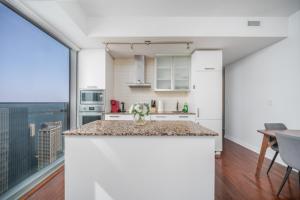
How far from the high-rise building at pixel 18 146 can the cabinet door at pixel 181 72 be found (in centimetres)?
305

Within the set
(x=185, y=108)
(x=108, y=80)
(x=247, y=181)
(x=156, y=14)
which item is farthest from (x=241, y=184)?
(x=108, y=80)

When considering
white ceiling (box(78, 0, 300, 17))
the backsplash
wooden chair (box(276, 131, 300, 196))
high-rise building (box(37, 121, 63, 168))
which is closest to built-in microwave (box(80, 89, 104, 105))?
high-rise building (box(37, 121, 63, 168))

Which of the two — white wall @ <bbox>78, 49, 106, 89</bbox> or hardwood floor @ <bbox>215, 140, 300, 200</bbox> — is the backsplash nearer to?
white wall @ <bbox>78, 49, 106, 89</bbox>

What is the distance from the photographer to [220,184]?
2.26m


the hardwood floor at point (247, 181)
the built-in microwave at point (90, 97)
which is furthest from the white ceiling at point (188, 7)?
the hardwood floor at point (247, 181)

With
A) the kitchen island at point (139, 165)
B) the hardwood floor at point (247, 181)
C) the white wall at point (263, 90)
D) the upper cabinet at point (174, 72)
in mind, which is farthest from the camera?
the upper cabinet at point (174, 72)

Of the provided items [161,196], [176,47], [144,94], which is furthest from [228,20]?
[161,196]

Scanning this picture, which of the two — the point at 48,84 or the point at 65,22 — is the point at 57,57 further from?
the point at 65,22

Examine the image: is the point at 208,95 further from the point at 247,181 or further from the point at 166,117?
the point at 247,181

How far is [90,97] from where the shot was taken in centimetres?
351

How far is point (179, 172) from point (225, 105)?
4405mm

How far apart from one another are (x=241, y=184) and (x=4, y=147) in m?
3.18

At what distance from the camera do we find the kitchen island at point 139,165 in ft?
5.09

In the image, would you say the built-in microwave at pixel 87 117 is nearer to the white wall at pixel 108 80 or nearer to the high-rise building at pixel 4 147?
the white wall at pixel 108 80
